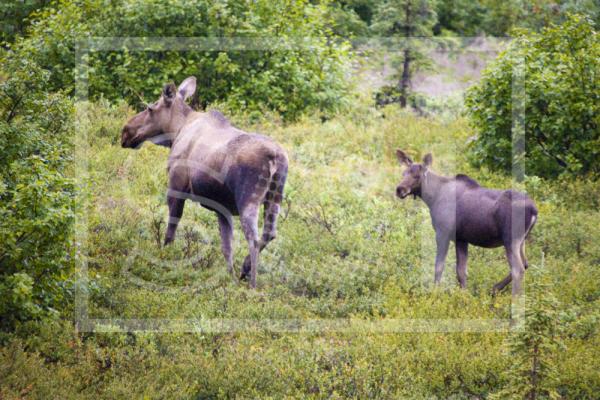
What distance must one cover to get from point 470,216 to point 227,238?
12.1 feet

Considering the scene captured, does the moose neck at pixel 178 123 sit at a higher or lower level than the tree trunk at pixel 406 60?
higher

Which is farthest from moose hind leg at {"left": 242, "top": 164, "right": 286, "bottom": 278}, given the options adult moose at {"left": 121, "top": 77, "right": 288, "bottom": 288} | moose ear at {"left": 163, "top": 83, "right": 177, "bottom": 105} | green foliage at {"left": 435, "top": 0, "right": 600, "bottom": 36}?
green foliage at {"left": 435, "top": 0, "right": 600, "bottom": 36}

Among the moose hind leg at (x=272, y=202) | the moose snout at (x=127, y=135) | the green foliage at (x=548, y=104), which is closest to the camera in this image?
the moose hind leg at (x=272, y=202)

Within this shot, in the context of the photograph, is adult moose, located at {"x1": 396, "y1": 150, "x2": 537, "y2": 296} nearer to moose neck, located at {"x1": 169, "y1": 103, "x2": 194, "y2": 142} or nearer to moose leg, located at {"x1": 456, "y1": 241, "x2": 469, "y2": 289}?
moose leg, located at {"x1": 456, "y1": 241, "x2": 469, "y2": 289}

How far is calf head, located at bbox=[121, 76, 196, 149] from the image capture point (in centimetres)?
1341

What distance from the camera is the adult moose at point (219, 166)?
1169 cm

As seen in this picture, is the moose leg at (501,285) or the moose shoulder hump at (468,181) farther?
the moose shoulder hump at (468,181)

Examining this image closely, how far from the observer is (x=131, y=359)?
33.3 feet

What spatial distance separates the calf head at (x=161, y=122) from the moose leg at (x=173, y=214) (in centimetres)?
125

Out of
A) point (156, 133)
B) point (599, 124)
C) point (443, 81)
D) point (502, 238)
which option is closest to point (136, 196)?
point (156, 133)

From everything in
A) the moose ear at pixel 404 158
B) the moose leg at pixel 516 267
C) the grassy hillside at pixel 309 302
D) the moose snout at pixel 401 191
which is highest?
the moose ear at pixel 404 158

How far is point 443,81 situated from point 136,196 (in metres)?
17.9

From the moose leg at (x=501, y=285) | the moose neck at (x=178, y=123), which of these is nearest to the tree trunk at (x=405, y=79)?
the moose neck at (x=178, y=123)

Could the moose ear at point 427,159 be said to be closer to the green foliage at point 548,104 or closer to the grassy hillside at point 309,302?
the grassy hillside at point 309,302
